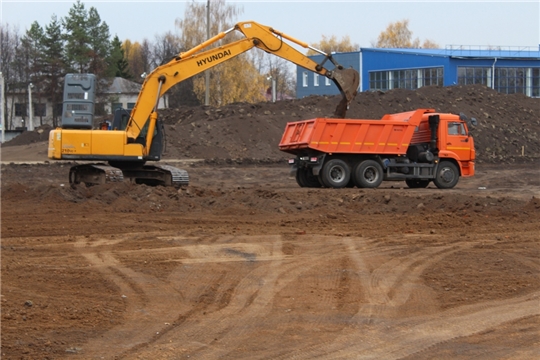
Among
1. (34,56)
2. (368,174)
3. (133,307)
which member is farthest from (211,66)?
(34,56)

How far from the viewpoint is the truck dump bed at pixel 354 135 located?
2430cm

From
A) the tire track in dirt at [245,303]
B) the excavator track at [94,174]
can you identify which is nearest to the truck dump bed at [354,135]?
the excavator track at [94,174]

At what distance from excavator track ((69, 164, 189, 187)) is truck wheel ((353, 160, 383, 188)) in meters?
5.90

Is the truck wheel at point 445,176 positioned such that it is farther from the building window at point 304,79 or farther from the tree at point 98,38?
the building window at point 304,79

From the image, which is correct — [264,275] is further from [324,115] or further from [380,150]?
[324,115]

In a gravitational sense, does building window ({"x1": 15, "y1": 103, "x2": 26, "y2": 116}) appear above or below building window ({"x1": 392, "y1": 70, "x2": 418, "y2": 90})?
below

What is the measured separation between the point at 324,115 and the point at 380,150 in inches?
749

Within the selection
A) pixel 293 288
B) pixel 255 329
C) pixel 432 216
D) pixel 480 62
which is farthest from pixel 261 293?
pixel 480 62

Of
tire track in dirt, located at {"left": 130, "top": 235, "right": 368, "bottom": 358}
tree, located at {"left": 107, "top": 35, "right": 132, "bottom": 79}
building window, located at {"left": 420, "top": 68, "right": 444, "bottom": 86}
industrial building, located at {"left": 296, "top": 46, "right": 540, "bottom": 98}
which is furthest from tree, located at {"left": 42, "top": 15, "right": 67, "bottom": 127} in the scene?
tire track in dirt, located at {"left": 130, "top": 235, "right": 368, "bottom": 358}

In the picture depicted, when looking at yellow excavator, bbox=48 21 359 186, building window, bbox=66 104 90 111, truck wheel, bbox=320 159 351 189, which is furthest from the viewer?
truck wheel, bbox=320 159 351 189

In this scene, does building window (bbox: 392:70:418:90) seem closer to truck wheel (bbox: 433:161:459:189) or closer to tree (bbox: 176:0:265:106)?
tree (bbox: 176:0:265:106)

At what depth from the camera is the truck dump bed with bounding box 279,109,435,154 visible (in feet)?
79.7

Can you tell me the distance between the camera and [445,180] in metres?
26.1

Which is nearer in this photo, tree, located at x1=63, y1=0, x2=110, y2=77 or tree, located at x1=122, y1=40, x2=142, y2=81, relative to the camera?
tree, located at x1=63, y1=0, x2=110, y2=77
